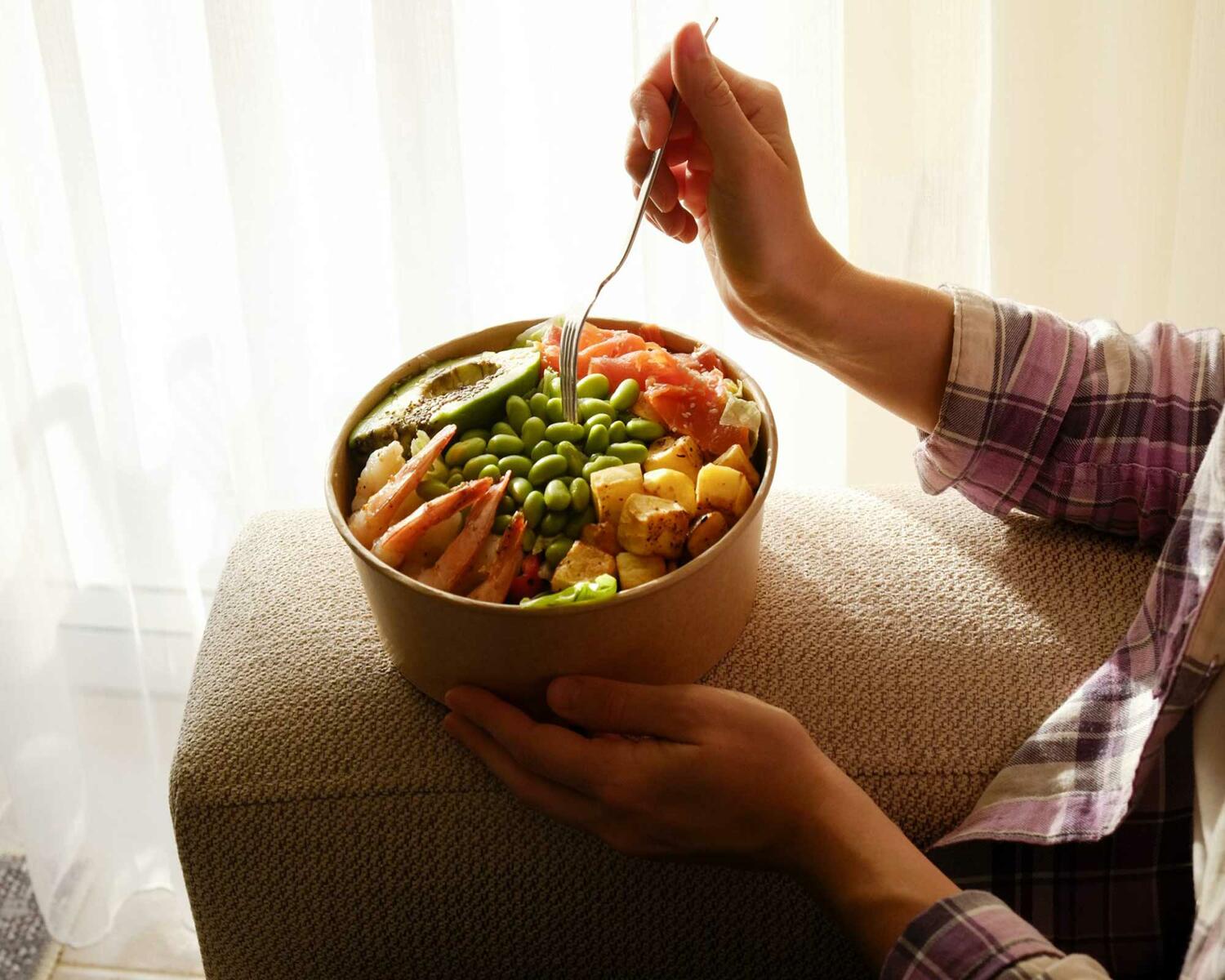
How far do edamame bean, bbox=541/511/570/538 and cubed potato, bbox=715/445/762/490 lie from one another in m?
0.11

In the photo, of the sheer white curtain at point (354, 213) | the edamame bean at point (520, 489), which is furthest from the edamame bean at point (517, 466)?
the sheer white curtain at point (354, 213)

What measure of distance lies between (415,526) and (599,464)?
12 centimetres

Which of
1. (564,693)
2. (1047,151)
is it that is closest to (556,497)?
(564,693)

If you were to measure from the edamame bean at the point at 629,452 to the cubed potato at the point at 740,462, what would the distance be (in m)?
0.05

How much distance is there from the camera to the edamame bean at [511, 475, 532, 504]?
76cm

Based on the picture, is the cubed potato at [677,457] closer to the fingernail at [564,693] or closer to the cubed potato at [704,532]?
the cubed potato at [704,532]

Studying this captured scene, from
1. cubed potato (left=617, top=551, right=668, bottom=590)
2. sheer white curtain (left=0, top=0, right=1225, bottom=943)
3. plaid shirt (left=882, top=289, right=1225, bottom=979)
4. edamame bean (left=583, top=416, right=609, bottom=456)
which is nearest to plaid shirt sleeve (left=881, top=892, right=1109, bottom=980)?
plaid shirt (left=882, top=289, right=1225, bottom=979)

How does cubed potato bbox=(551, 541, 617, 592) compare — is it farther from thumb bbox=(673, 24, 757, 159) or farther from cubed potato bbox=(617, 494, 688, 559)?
thumb bbox=(673, 24, 757, 159)

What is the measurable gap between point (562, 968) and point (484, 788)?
0.46 ft

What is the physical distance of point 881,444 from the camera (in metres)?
1.45

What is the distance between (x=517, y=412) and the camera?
81 cm

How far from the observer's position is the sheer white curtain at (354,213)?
1.22m

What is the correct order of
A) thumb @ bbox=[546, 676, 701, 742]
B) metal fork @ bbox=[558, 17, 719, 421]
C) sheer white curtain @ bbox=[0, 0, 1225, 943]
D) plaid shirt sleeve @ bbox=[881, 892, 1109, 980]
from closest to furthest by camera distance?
plaid shirt sleeve @ bbox=[881, 892, 1109, 980] < thumb @ bbox=[546, 676, 701, 742] < metal fork @ bbox=[558, 17, 719, 421] < sheer white curtain @ bbox=[0, 0, 1225, 943]

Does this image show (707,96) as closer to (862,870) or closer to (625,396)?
(625,396)
